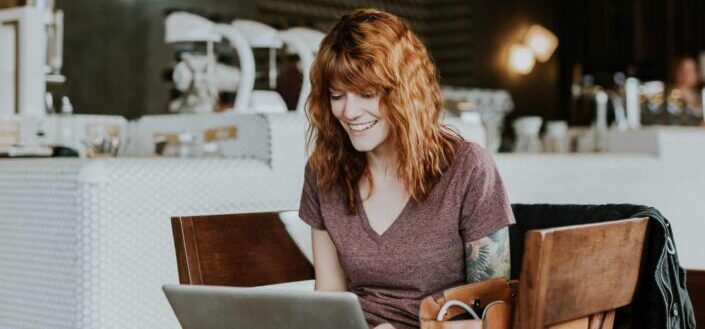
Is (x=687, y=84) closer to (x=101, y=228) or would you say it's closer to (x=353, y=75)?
(x=101, y=228)

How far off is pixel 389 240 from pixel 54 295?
851 millimetres

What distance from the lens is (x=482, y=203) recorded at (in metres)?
1.65

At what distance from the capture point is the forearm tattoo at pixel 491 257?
163 centimetres

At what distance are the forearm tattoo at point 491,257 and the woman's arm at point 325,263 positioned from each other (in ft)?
1.02

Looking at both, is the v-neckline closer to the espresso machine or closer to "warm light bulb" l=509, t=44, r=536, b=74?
the espresso machine

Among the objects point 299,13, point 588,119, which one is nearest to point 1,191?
point 299,13

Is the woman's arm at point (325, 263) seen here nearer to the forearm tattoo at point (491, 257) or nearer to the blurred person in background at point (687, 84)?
the forearm tattoo at point (491, 257)

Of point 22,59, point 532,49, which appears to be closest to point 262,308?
point 22,59

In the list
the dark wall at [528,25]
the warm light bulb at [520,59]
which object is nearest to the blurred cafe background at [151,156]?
the dark wall at [528,25]

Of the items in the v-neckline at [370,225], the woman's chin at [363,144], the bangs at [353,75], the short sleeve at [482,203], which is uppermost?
the bangs at [353,75]

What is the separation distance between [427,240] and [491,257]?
0.39 ft

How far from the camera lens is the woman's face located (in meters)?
1.67

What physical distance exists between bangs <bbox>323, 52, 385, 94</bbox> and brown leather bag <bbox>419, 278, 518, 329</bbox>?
415 millimetres

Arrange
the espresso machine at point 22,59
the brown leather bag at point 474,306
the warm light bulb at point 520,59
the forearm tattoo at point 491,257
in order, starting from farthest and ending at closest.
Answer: the warm light bulb at point 520,59 < the espresso machine at point 22,59 < the forearm tattoo at point 491,257 < the brown leather bag at point 474,306
